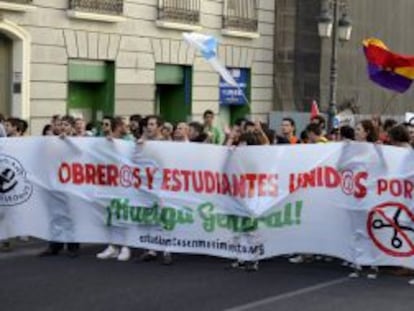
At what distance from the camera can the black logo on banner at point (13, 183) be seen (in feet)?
39.5

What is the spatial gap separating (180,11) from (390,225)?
14996mm

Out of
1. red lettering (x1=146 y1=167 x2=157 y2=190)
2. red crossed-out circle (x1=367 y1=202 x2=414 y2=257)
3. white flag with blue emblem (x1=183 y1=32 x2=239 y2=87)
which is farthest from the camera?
white flag with blue emblem (x1=183 y1=32 x2=239 y2=87)

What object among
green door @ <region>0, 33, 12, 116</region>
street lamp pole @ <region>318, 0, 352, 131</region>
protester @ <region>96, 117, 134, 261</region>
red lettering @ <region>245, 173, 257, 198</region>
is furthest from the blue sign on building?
red lettering @ <region>245, 173, 257, 198</region>

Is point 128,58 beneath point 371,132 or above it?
above

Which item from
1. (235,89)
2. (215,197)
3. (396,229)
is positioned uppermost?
(235,89)

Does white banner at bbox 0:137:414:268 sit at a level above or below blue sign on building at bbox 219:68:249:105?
below

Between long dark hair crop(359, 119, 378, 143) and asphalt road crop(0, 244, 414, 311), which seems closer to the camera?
asphalt road crop(0, 244, 414, 311)

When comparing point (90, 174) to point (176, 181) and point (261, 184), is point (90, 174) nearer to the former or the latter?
point (176, 181)

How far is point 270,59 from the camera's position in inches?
1149

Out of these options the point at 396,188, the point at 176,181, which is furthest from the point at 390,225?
the point at 176,181

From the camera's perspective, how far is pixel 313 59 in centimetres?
2983

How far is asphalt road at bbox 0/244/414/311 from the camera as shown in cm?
895

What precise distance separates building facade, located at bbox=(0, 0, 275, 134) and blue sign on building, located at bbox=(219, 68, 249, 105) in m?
0.03

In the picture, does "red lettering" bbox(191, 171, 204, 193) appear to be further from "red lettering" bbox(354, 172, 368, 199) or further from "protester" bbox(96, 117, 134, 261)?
"red lettering" bbox(354, 172, 368, 199)
